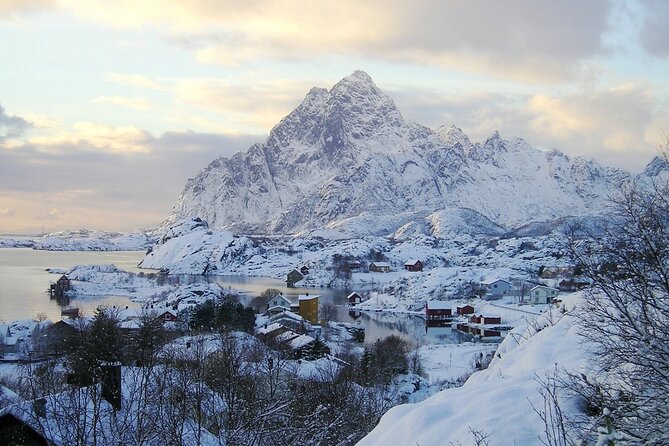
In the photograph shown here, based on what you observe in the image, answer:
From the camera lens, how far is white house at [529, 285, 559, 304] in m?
50.6

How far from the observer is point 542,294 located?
51250mm

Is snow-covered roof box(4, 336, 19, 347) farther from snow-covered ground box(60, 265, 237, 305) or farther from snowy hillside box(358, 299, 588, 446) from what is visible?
snowy hillside box(358, 299, 588, 446)

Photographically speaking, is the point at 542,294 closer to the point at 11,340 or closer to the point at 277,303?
the point at 277,303

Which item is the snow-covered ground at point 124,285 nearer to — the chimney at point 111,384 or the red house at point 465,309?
the red house at point 465,309

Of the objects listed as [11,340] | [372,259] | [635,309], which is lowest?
[372,259]

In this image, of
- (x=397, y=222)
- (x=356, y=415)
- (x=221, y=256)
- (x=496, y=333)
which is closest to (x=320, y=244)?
(x=221, y=256)

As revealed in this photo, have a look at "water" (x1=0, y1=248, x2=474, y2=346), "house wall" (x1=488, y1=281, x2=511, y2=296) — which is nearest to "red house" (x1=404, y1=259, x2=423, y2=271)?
"water" (x1=0, y1=248, x2=474, y2=346)

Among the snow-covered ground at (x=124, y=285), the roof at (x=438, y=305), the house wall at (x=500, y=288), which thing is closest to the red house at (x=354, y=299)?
the roof at (x=438, y=305)

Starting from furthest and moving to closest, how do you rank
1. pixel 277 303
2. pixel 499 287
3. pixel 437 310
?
pixel 499 287, pixel 437 310, pixel 277 303

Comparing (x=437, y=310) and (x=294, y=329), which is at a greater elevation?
(x=294, y=329)

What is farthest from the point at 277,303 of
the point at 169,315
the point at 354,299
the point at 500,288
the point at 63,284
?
the point at 63,284

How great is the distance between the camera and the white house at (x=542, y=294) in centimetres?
5056

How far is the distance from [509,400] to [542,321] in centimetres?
759

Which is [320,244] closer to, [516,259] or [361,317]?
[516,259]
